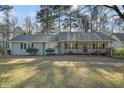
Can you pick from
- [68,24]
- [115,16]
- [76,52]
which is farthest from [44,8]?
[115,16]

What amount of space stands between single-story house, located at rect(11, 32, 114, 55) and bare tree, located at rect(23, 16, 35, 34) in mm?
17251

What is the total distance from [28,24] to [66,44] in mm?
20968

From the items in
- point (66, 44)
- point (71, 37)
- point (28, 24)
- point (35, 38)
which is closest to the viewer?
point (66, 44)

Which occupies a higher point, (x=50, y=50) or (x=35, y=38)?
(x=35, y=38)

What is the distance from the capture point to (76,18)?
178ft

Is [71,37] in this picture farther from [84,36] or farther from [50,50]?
[50,50]

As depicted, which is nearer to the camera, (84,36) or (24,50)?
(24,50)

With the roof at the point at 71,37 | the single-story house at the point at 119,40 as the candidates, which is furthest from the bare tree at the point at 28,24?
the single-story house at the point at 119,40

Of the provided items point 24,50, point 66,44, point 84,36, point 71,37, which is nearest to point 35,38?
point 24,50

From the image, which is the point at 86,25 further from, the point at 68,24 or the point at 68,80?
the point at 68,80

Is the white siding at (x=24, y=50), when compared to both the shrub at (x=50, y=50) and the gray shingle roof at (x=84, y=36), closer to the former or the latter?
the shrub at (x=50, y=50)

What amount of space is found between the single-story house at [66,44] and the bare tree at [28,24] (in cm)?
1725

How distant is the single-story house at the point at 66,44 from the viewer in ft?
134

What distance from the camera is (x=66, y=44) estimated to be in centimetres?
4097
